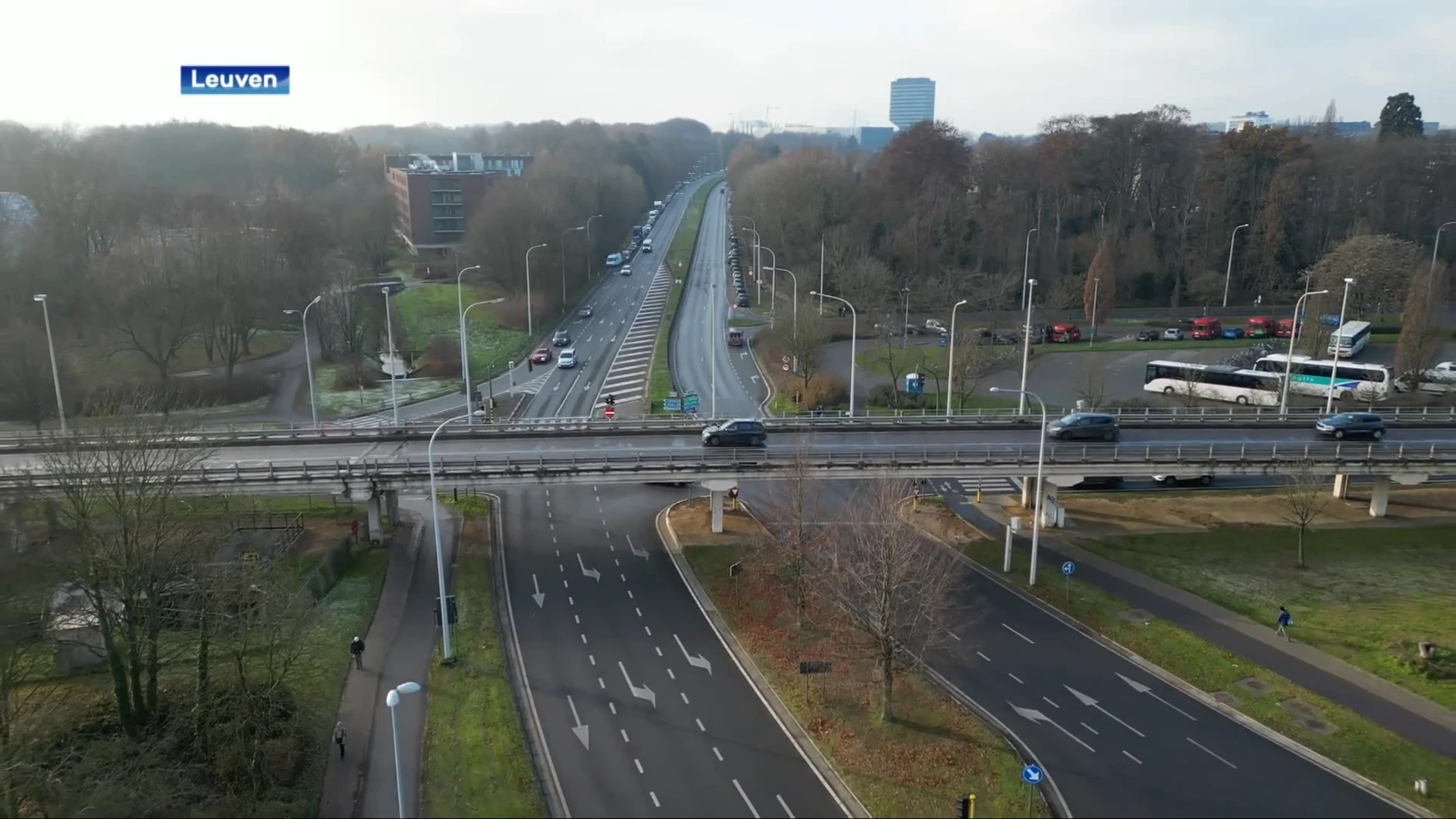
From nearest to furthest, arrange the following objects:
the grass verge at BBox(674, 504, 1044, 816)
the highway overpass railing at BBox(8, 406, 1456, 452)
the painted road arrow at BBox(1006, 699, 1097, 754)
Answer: the grass verge at BBox(674, 504, 1044, 816)
the painted road arrow at BBox(1006, 699, 1097, 754)
the highway overpass railing at BBox(8, 406, 1456, 452)

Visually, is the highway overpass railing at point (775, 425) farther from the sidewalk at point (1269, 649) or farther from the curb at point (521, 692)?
the sidewalk at point (1269, 649)

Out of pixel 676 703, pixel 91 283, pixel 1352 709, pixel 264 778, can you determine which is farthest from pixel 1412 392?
pixel 91 283

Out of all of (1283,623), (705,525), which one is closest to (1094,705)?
(1283,623)

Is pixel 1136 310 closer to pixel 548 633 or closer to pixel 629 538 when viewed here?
pixel 629 538

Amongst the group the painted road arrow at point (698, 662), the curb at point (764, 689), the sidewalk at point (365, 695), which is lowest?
the sidewalk at point (365, 695)

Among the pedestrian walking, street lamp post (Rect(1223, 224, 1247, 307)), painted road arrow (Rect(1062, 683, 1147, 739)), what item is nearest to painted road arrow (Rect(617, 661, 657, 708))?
painted road arrow (Rect(1062, 683, 1147, 739))

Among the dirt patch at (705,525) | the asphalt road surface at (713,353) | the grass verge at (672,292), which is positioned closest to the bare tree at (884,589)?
the dirt patch at (705,525)

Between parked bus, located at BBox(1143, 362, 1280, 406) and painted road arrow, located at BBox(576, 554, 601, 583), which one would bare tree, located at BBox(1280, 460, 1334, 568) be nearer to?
parked bus, located at BBox(1143, 362, 1280, 406)
